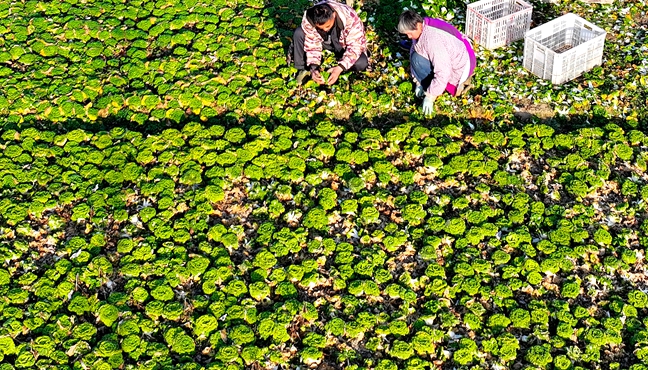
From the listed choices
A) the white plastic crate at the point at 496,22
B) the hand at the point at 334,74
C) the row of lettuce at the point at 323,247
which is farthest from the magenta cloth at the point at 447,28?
the hand at the point at 334,74

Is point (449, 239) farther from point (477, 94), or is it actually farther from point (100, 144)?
point (100, 144)

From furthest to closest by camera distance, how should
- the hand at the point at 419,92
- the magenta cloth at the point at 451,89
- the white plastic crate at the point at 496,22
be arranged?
1. the white plastic crate at the point at 496,22
2. the hand at the point at 419,92
3. the magenta cloth at the point at 451,89

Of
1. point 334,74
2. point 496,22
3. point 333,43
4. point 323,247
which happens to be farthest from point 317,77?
point 323,247

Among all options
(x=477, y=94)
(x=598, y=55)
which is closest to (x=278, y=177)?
(x=477, y=94)

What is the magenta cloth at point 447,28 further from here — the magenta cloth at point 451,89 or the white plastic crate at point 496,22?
the white plastic crate at point 496,22

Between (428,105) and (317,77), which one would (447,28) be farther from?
(317,77)

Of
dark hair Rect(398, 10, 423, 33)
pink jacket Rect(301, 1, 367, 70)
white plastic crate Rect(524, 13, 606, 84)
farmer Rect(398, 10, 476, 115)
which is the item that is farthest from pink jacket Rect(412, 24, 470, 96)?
white plastic crate Rect(524, 13, 606, 84)

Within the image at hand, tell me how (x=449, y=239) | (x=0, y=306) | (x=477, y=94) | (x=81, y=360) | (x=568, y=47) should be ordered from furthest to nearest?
(x=568, y=47) < (x=477, y=94) < (x=449, y=239) < (x=0, y=306) < (x=81, y=360)
